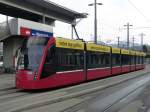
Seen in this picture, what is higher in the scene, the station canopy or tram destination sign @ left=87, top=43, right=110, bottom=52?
the station canopy

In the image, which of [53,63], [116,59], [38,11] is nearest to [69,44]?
[53,63]

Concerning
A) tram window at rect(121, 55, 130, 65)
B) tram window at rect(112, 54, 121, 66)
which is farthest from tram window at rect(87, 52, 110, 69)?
tram window at rect(121, 55, 130, 65)

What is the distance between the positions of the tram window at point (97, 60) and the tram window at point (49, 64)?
6111 millimetres

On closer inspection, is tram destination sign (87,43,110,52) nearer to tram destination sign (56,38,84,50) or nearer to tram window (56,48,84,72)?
tram destination sign (56,38,84,50)

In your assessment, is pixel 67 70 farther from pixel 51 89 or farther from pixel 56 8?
pixel 56 8

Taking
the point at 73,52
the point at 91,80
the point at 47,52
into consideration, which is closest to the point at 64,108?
the point at 47,52

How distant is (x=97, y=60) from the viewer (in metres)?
27.4

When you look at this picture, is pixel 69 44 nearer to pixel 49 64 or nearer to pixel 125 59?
pixel 49 64

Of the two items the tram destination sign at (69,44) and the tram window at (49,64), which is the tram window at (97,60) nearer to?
the tram destination sign at (69,44)

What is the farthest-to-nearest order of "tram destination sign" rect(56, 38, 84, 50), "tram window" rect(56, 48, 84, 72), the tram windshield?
1. "tram destination sign" rect(56, 38, 84, 50)
2. "tram window" rect(56, 48, 84, 72)
3. the tram windshield

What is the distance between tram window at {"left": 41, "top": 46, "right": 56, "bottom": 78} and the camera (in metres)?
18.6

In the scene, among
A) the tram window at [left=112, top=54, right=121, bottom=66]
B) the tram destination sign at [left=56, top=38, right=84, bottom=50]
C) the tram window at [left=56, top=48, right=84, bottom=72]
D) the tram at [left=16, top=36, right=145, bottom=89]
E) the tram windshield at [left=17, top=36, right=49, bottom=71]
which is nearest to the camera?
the tram at [left=16, top=36, right=145, bottom=89]

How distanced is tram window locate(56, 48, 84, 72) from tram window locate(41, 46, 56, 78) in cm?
45

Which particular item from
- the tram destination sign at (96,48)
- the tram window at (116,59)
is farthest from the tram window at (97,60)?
the tram window at (116,59)
